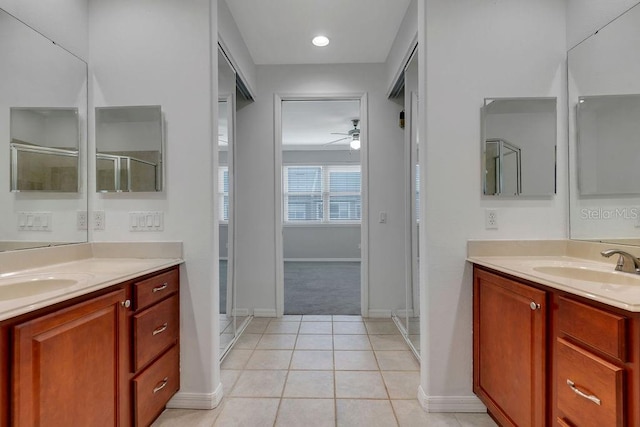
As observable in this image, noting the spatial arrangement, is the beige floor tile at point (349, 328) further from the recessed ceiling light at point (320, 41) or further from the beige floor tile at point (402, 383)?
the recessed ceiling light at point (320, 41)

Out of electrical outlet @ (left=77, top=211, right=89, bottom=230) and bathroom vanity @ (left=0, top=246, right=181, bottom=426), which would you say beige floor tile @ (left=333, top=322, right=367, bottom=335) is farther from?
electrical outlet @ (left=77, top=211, right=89, bottom=230)

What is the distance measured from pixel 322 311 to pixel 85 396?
2.75 m

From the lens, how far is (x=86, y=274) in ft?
5.00

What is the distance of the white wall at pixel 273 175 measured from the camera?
349cm

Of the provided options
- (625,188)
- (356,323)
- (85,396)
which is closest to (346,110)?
(356,323)

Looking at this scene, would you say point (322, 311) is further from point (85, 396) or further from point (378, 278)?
point (85, 396)

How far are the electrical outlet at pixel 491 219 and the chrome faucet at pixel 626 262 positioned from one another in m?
0.54

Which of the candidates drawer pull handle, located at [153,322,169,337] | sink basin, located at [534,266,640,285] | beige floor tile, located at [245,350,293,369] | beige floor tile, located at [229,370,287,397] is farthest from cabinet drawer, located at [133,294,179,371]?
sink basin, located at [534,266,640,285]

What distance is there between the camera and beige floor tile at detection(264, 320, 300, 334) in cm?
314

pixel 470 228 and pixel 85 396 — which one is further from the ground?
pixel 470 228

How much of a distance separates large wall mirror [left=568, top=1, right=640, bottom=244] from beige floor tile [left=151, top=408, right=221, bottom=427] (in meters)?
2.28

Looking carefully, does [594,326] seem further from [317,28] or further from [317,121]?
[317,121]

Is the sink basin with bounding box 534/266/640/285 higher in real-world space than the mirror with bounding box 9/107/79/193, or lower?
lower

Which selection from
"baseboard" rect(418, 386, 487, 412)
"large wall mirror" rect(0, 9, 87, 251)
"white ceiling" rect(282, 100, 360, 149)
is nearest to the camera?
"large wall mirror" rect(0, 9, 87, 251)
